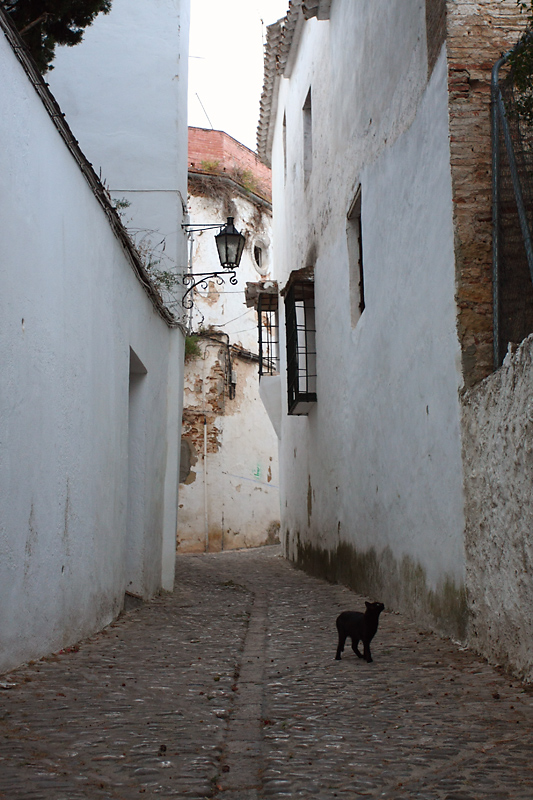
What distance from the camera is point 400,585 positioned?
6.77 metres

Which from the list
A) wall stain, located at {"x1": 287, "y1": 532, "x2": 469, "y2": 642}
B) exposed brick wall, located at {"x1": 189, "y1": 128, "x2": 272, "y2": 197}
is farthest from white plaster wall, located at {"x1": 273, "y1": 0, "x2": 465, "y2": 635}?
exposed brick wall, located at {"x1": 189, "y1": 128, "x2": 272, "y2": 197}

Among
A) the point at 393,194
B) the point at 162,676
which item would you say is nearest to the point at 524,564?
the point at 162,676

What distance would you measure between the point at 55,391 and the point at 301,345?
7586mm

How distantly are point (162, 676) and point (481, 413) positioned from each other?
236 centimetres

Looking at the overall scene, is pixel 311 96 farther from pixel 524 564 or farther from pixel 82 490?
pixel 524 564

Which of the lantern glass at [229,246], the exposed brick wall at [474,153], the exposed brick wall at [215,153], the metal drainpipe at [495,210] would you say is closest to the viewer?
the metal drainpipe at [495,210]

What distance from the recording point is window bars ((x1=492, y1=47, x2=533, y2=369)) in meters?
4.91

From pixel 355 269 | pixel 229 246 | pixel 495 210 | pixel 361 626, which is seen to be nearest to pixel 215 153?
pixel 229 246

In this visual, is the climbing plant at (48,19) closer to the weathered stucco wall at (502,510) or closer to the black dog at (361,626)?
the weathered stucco wall at (502,510)

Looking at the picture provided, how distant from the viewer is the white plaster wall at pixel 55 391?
13.5 ft

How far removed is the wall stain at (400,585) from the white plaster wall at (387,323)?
22 millimetres

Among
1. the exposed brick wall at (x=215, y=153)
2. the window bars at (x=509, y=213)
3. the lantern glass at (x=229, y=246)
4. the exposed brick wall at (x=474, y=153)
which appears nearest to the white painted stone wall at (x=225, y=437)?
the exposed brick wall at (x=215, y=153)

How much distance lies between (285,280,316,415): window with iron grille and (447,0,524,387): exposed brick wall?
610cm

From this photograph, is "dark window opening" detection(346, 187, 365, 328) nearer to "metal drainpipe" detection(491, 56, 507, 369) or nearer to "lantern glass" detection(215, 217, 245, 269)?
"lantern glass" detection(215, 217, 245, 269)
